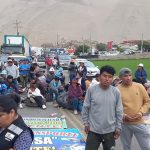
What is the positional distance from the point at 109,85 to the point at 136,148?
326 cm

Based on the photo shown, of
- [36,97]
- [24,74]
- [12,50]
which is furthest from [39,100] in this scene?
[12,50]

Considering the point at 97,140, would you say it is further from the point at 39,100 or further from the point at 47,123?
the point at 39,100

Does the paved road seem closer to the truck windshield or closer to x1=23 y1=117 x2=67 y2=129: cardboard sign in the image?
x1=23 y1=117 x2=67 y2=129: cardboard sign

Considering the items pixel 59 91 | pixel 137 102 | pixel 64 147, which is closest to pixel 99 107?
pixel 137 102

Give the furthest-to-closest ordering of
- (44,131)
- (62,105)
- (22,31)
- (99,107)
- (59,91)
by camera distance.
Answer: (22,31) → (59,91) → (62,105) → (44,131) → (99,107)

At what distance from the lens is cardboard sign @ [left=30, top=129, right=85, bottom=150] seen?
8719 mm

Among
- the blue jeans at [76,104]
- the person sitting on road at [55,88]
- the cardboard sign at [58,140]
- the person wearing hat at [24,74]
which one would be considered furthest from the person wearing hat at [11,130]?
the person wearing hat at [24,74]

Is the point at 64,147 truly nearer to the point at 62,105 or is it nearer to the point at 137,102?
the point at 137,102

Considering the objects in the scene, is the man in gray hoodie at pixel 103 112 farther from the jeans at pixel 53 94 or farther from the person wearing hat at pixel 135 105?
the jeans at pixel 53 94

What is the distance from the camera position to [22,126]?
3561 millimetres

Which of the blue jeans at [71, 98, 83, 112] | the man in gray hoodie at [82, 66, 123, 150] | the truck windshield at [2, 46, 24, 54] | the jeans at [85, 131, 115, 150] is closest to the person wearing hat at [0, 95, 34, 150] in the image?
the man in gray hoodie at [82, 66, 123, 150]

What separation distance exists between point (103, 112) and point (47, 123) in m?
5.96

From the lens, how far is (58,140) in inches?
366

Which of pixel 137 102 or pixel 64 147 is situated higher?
pixel 137 102
